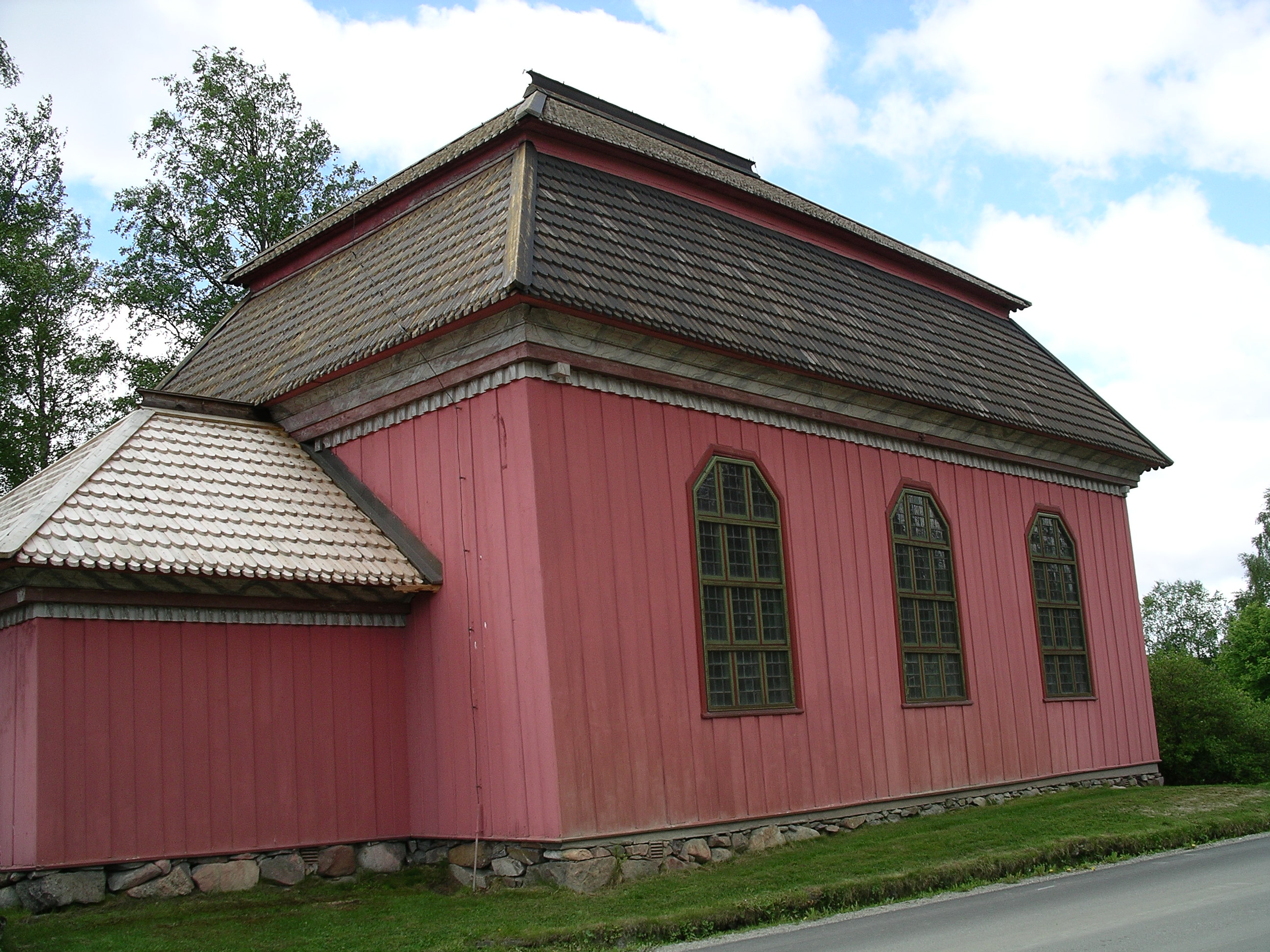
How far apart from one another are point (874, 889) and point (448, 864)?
4.31m

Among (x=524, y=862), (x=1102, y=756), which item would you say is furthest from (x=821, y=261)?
(x=524, y=862)

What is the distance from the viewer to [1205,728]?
66.9 ft

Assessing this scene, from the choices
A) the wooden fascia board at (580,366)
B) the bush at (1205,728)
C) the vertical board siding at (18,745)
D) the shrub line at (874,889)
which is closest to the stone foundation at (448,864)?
the vertical board siding at (18,745)

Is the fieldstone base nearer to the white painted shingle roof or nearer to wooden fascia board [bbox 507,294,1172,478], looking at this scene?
the white painted shingle roof

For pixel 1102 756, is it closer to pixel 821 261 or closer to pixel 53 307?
pixel 821 261

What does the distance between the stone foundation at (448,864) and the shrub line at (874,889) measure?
75.6 inches

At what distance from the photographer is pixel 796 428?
14609 millimetres

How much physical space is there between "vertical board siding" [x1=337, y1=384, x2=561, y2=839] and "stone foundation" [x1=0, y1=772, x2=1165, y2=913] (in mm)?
224

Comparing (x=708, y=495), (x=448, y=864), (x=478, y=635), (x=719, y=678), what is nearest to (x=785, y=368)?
(x=708, y=495)

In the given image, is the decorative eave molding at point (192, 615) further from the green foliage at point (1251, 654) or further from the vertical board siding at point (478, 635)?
the green foliage at point (1251, 654)

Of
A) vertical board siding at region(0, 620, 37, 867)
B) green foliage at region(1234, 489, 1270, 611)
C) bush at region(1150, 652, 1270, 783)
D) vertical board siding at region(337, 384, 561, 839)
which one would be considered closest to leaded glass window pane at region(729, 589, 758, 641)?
vertical board siding at region(337, 384, 561, 839)

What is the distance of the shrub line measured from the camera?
29.3 ft

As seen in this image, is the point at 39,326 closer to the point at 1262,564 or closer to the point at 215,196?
the point at 215,196

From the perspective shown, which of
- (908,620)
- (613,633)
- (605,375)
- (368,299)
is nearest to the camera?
(613,633)
